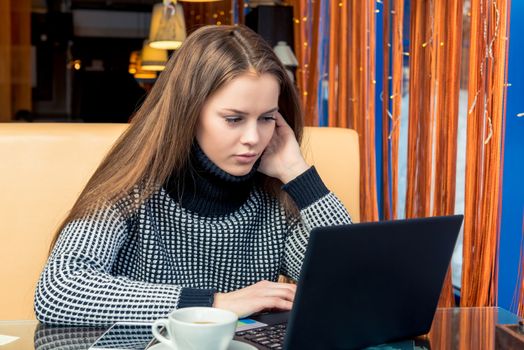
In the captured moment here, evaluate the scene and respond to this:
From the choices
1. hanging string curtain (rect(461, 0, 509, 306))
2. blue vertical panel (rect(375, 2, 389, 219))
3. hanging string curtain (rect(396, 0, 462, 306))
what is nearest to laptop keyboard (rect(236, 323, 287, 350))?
hanging string curtain (rect(461, 0, 509, 306))

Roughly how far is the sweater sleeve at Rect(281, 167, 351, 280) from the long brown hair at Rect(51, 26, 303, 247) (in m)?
0.22

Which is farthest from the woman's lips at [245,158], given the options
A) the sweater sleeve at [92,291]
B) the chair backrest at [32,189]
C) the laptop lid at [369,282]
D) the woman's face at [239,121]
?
the laptop lid at [369,282]

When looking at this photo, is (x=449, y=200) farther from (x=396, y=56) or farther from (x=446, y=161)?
(x=396, y=56)

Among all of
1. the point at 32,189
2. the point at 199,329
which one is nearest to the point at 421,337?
the point at 199,329

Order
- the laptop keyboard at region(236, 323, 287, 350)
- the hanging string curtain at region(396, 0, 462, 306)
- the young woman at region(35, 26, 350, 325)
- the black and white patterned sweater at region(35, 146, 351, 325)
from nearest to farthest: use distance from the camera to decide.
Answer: the laptop keyboard at region(236, 323, 287, 350) < the black and white patterned sweater at region(35, 146, 351, 325) < the young woman at region(35, 26, 350, 325) < the hanging string curtain at region(396, 0, 462, 306)

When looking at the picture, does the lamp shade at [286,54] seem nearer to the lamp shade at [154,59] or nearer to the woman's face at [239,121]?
the woman's face at [239,121]

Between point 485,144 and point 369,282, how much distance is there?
3.88 feet

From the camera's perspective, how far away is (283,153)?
1.62 metres

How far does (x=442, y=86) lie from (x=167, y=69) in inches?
37.9

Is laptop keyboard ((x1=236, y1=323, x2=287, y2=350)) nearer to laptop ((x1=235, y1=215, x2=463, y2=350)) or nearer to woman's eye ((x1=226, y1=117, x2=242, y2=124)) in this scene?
laptop ((x1=235, y1=215, x2=463, y2=350))

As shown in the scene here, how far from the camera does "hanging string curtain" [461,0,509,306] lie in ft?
6.44

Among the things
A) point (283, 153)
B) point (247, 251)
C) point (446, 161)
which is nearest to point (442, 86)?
point (446, 161)

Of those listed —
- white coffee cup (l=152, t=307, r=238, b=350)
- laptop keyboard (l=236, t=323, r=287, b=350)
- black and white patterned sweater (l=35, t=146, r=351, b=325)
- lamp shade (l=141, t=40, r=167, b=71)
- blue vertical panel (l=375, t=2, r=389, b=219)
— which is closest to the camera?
white coffee cup (l=152, t=307, r=238, b=350)

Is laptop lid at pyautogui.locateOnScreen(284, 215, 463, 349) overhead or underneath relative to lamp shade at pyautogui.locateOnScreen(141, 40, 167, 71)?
underneath
